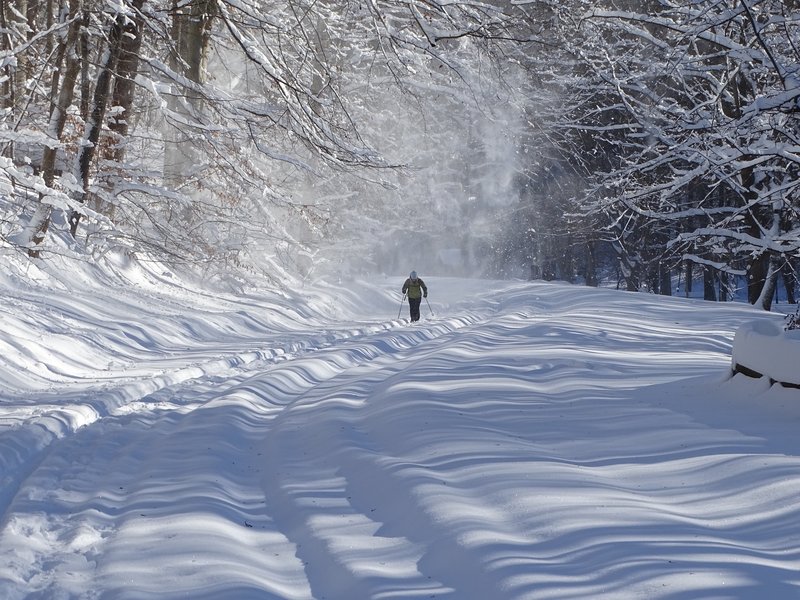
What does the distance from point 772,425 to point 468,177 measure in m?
50.5

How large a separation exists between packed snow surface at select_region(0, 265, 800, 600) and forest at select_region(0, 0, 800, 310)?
212 cm

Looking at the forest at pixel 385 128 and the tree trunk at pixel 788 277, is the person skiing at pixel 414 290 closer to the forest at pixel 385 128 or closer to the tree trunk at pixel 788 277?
the forest at pixel 385 128

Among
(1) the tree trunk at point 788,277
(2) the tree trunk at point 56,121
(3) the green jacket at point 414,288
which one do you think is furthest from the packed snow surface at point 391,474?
(3) the green jacket at point 414,288

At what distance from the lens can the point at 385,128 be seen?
4312 centimetres

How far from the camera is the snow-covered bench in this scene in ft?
23.4

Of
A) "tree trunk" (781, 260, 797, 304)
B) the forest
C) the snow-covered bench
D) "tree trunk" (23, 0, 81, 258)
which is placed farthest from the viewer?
"tree trunk" (781, 260, 797, 304)

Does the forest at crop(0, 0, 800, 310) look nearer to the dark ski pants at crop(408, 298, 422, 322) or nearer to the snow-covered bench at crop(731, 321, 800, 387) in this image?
the snow-covered bench at crop(731, 321, 800, 387)

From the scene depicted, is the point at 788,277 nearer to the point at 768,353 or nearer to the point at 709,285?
the point at 709,285

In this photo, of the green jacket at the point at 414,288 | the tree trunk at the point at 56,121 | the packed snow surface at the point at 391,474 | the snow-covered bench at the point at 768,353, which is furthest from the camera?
the green jacket at the point at 414,288

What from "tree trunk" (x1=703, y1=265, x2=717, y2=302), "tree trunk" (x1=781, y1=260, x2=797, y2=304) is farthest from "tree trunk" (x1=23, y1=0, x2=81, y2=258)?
"tree trunk" (x1=703, y1=265, x2=717, y2=302)

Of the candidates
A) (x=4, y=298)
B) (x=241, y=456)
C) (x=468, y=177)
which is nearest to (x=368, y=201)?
(x=468, y=177)

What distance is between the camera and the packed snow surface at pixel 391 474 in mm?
3986

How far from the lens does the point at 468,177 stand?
56031 mm

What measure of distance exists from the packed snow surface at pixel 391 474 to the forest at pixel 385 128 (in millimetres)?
2121
